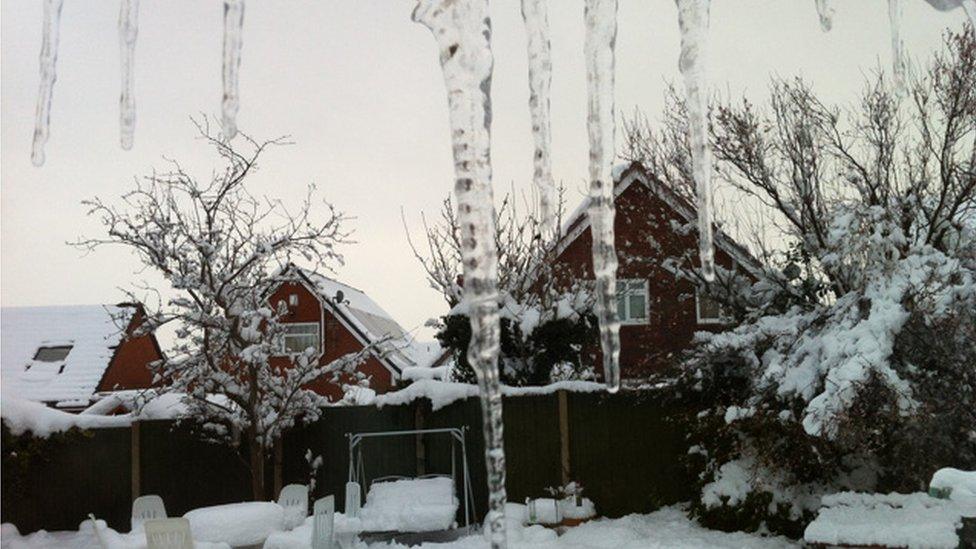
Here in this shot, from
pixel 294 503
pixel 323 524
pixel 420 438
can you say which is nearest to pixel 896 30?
pixel 323 524

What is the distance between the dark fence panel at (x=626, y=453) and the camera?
375 inches

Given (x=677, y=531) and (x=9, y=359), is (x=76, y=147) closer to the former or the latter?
(x=677, y=531)

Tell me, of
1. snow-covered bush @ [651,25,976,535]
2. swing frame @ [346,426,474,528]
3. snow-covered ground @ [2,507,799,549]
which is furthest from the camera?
swing frame @ [346,426,474,528]

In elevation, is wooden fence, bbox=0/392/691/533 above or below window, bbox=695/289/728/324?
below

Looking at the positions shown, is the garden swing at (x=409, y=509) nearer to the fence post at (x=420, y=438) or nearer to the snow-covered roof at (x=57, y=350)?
the fence post at (x=420, y=438)

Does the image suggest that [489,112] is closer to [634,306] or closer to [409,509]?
[409,509]

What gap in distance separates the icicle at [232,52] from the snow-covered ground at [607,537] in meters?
5.85

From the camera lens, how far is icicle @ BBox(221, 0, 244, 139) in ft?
5.67

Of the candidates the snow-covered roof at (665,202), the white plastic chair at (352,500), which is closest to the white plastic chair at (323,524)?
the white plastic chair at (352,500)

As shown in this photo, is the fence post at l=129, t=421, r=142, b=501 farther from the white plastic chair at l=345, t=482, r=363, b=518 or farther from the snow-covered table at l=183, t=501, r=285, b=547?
the snow-covered table at l=183, t=501, r=285, b=547

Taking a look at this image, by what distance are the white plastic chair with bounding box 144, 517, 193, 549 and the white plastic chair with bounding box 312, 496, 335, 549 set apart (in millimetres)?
841

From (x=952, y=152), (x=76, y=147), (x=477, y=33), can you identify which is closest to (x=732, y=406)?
(x=952, y=152)

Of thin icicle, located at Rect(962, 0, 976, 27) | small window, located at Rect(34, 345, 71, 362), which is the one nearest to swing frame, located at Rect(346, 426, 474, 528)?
thin icicle, located at Rect(962, 0, 976, 27)

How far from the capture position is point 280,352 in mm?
9375
